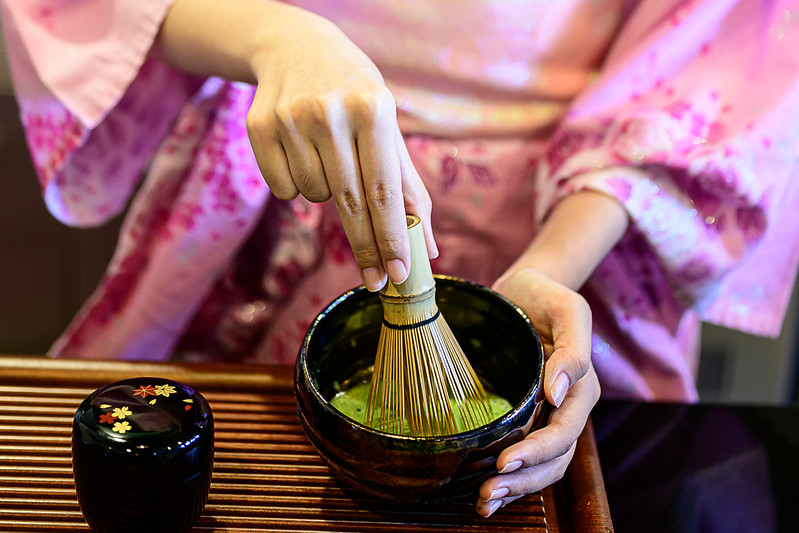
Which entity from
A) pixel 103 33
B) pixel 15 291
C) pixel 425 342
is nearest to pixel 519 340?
pixel 425 342

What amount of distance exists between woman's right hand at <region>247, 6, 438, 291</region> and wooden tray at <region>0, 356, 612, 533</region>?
0.46ft

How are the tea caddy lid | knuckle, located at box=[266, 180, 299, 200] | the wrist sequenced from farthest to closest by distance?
1. the wrist
2. knuckle, located at box=[266, 180, 299, 200]
3. the tea caddy lid

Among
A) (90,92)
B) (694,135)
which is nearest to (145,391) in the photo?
(90,92)

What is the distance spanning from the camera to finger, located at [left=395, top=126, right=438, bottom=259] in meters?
0.52

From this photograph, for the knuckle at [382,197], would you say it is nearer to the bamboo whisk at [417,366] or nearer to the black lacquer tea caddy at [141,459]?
the bamboo whisk at [417,366]

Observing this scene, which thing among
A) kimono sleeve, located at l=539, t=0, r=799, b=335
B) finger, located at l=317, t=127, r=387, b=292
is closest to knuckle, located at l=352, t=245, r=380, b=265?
finger, located at l=317, t=127, r=387, b=292

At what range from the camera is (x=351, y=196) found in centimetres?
50

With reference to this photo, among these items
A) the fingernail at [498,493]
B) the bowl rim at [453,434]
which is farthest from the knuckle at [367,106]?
the fingernail at [498,493]

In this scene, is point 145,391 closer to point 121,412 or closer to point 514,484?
point 121,412

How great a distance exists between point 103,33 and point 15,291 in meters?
1.10

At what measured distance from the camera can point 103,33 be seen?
28.6 inches

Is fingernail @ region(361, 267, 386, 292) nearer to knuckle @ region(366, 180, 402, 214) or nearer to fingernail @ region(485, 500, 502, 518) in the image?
knuckle @ region(366, 180, 402, 214)

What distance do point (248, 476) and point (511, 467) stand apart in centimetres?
18

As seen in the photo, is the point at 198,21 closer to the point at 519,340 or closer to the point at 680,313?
the point at 519,340
